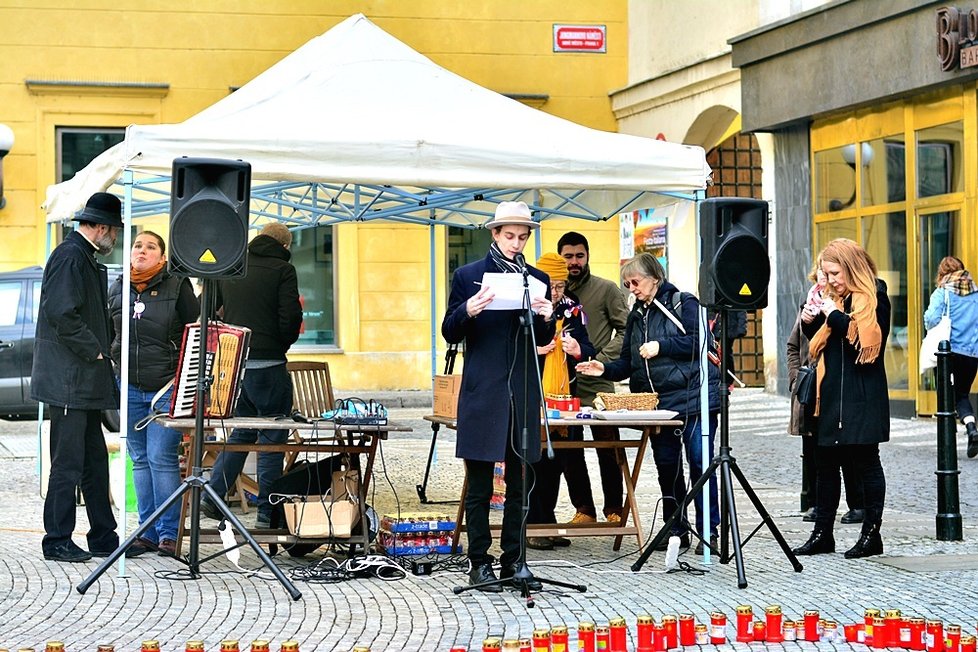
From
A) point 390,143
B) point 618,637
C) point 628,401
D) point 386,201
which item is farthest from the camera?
point 386,201

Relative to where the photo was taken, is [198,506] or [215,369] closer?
[198,506]

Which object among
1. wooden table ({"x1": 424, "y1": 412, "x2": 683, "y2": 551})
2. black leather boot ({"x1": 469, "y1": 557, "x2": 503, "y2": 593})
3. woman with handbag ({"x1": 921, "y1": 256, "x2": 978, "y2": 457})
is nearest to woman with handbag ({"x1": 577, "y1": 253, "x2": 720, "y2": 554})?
wooden table ({"x1": 424, "y1": 412, "x2": 683, "y2": 551})

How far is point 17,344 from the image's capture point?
1695cm

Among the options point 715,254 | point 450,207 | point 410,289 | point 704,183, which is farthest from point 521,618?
point 410,289

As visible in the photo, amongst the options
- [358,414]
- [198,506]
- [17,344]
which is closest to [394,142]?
[358,414]

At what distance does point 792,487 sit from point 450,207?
134 inches

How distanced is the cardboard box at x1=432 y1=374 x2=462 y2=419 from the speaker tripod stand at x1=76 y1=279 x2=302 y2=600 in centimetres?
167

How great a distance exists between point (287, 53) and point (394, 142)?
15.6 metres

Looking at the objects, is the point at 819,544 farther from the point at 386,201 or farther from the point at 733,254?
the point at 386,201

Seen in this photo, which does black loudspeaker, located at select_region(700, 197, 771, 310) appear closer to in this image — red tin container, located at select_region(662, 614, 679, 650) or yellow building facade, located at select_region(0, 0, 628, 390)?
red tin container, located at select_region(662, 614, 679, 650)

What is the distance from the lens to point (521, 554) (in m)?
7.56

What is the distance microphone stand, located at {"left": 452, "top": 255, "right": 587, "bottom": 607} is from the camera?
7418mm

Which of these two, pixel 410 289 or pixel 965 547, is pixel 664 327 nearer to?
pixel 965 547

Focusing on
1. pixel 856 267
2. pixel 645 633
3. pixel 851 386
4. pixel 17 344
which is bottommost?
pixel 645 633
